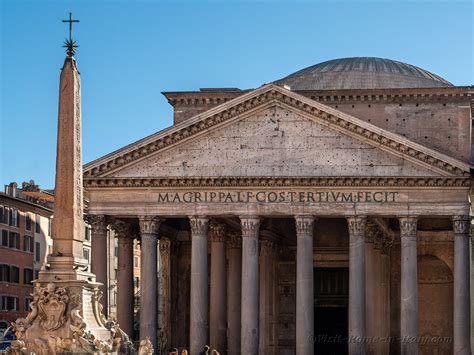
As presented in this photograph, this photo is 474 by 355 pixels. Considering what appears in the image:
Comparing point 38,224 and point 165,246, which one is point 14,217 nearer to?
point 38,224

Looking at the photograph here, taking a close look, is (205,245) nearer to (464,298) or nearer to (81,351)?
(464,298)

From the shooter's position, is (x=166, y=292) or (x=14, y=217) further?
(x=14, y=217)

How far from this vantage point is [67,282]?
20109 millimetres

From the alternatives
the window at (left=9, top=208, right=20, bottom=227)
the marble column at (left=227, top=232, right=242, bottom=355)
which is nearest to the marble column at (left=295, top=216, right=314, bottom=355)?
the marble column at (left=227, top=232, right=242, bottom=355)

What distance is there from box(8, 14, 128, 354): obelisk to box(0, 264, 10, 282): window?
136 feet

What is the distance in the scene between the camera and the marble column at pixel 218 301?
48344 millimetres

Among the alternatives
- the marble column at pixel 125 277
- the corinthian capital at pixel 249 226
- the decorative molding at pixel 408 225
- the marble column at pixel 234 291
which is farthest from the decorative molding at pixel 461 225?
the marble column at pixel 125 277

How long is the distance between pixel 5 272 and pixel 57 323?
43.6 m

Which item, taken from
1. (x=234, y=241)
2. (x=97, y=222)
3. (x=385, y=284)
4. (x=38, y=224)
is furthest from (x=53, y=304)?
(x=38, y=224)

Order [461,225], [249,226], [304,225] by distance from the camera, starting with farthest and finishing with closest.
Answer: [249,226]
[304,225]
[461,225]

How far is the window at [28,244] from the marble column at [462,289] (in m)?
27.4

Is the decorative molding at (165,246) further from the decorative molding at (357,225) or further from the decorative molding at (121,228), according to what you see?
the decorative molding at (357,225)

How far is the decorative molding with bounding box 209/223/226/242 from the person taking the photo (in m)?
49.1

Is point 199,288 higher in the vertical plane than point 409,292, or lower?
higher
